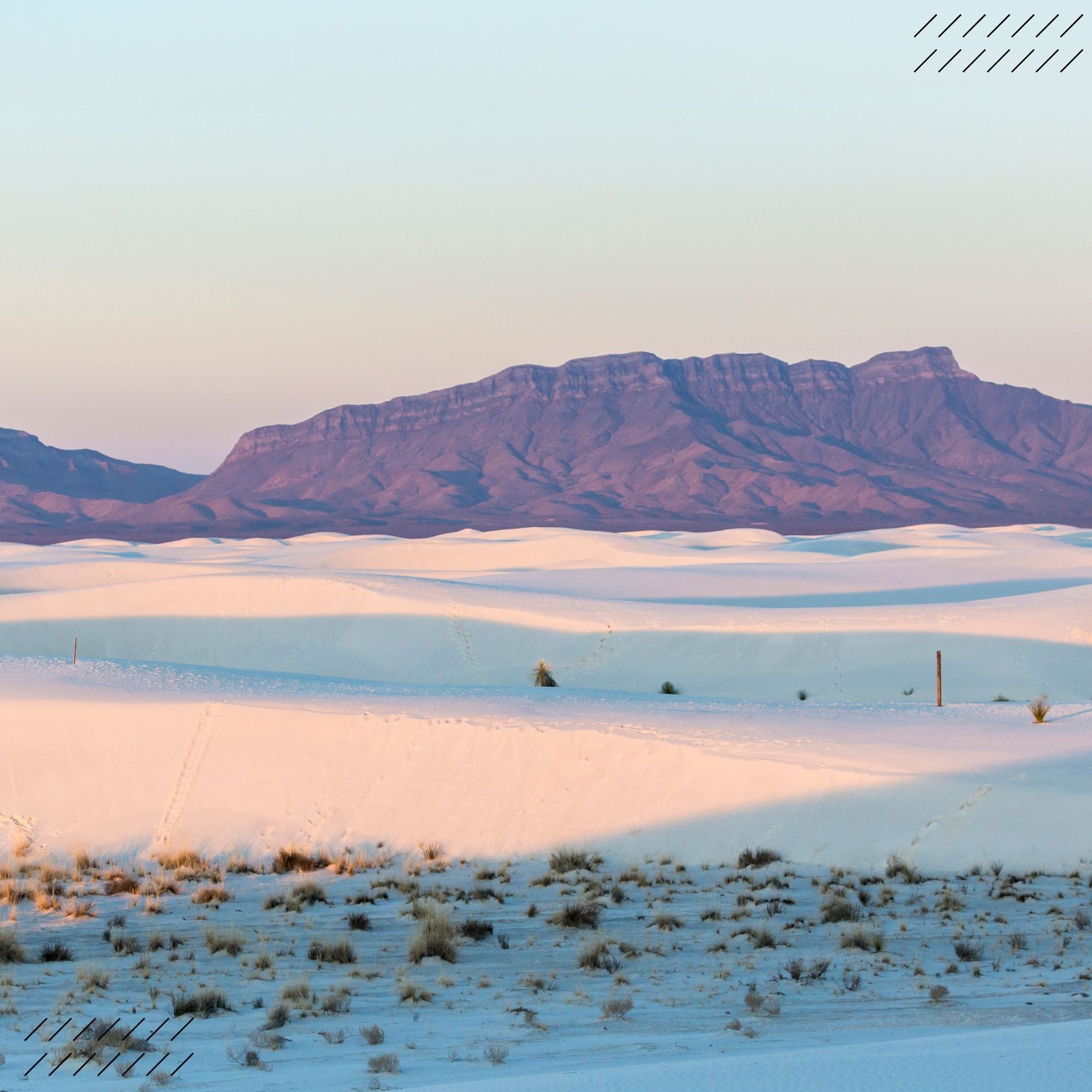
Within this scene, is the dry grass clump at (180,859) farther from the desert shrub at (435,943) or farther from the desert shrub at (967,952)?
the desert shrub at (967,952)

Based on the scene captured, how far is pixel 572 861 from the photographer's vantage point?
12703 millimetres

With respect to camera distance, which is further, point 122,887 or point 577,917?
point 122,887

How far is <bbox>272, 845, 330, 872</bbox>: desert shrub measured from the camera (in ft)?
43.3

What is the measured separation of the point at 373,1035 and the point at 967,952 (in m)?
3.76

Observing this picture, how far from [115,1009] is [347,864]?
531 centimetres

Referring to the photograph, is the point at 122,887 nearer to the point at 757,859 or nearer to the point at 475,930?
the point at 475,930

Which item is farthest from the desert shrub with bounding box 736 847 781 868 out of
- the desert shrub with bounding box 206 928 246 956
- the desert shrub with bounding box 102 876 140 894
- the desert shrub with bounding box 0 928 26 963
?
the desert shrub with bounding box 0 928 26 963

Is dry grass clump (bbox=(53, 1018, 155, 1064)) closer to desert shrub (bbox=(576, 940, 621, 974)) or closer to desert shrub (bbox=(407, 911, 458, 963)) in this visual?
desert shrub (bbox=(407, 911, 458, 963))

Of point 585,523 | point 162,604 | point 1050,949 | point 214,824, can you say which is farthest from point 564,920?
point 585,523

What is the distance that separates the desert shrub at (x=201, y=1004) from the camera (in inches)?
298

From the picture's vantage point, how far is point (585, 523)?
512 feet

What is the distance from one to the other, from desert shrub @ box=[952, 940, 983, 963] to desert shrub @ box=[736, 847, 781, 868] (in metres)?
3.46

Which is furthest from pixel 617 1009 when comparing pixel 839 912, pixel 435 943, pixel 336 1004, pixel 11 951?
pixel 11 951

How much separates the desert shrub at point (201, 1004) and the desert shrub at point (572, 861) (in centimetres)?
492
